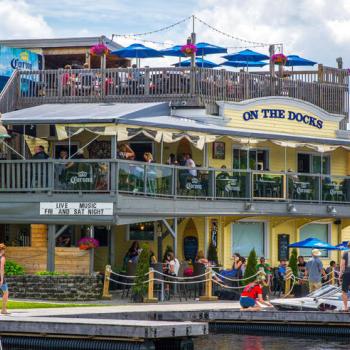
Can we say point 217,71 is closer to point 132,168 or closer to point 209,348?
point 132,168

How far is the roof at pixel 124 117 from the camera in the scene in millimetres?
41812

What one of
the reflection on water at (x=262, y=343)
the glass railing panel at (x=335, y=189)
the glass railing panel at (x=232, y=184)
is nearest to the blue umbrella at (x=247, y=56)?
the glass railing panel at (x=335, y=189)

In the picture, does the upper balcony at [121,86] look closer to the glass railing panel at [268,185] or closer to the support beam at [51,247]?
the glass railing panel at [268,185]

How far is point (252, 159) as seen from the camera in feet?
165

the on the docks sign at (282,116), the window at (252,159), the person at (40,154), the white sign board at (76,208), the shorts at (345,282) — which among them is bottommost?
the shorts at (345,282)

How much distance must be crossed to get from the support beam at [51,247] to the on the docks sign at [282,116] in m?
11.0

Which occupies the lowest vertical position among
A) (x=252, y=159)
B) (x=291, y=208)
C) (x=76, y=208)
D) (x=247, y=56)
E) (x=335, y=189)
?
(x=76, y=208)

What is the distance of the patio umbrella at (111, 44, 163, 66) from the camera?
5041cm

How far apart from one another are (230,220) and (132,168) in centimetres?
817

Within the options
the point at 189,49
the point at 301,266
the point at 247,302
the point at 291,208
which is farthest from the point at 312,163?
the point at 247,302

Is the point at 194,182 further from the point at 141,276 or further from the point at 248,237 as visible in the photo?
the point at 248,237

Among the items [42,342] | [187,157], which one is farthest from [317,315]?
[187,157]

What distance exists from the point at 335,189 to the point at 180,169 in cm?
907

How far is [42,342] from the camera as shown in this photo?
30078mm
